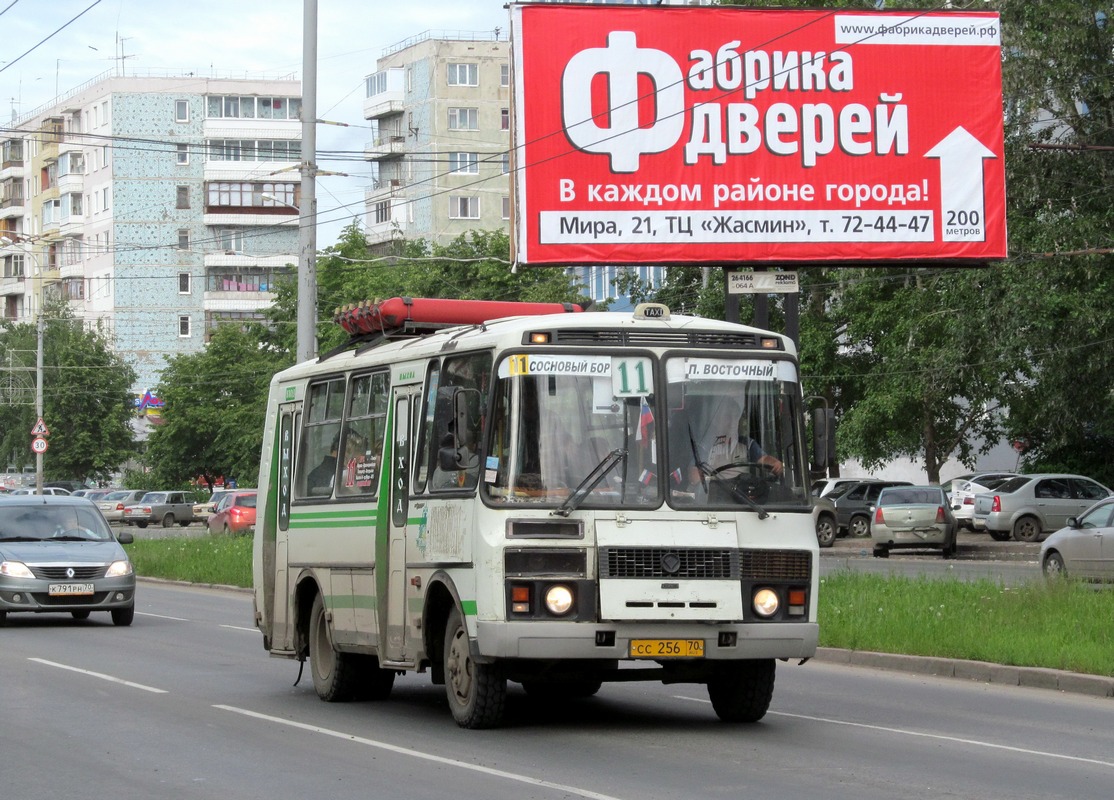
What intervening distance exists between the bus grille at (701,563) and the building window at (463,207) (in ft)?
305

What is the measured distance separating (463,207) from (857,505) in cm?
5883

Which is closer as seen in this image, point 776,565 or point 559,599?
point 559,599

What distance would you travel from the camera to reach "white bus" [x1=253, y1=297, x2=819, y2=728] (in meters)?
11.4

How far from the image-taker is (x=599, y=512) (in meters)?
11.5

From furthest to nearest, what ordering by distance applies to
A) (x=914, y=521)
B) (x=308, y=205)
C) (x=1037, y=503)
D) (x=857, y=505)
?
(x=857, y=505) → (x=1037, y=503) → (x=914, y=521) → (x=308, y=205)

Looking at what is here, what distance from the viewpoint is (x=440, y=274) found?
70.8 metres

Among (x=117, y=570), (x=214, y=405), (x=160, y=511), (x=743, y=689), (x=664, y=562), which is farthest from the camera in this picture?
(x=214, y=405)

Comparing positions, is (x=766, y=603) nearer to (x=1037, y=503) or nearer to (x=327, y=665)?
(x=327, y=665)

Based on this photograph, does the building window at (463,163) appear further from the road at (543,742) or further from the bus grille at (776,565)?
the bus grille at (776,565)

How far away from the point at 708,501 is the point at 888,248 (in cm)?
1601

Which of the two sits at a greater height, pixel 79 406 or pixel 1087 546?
pixel 79 406

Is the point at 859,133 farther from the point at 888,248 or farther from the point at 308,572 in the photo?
the point at 308,572

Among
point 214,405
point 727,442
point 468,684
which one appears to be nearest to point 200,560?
point 468,684

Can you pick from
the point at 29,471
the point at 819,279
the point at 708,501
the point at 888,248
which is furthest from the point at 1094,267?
the point at 29,471
